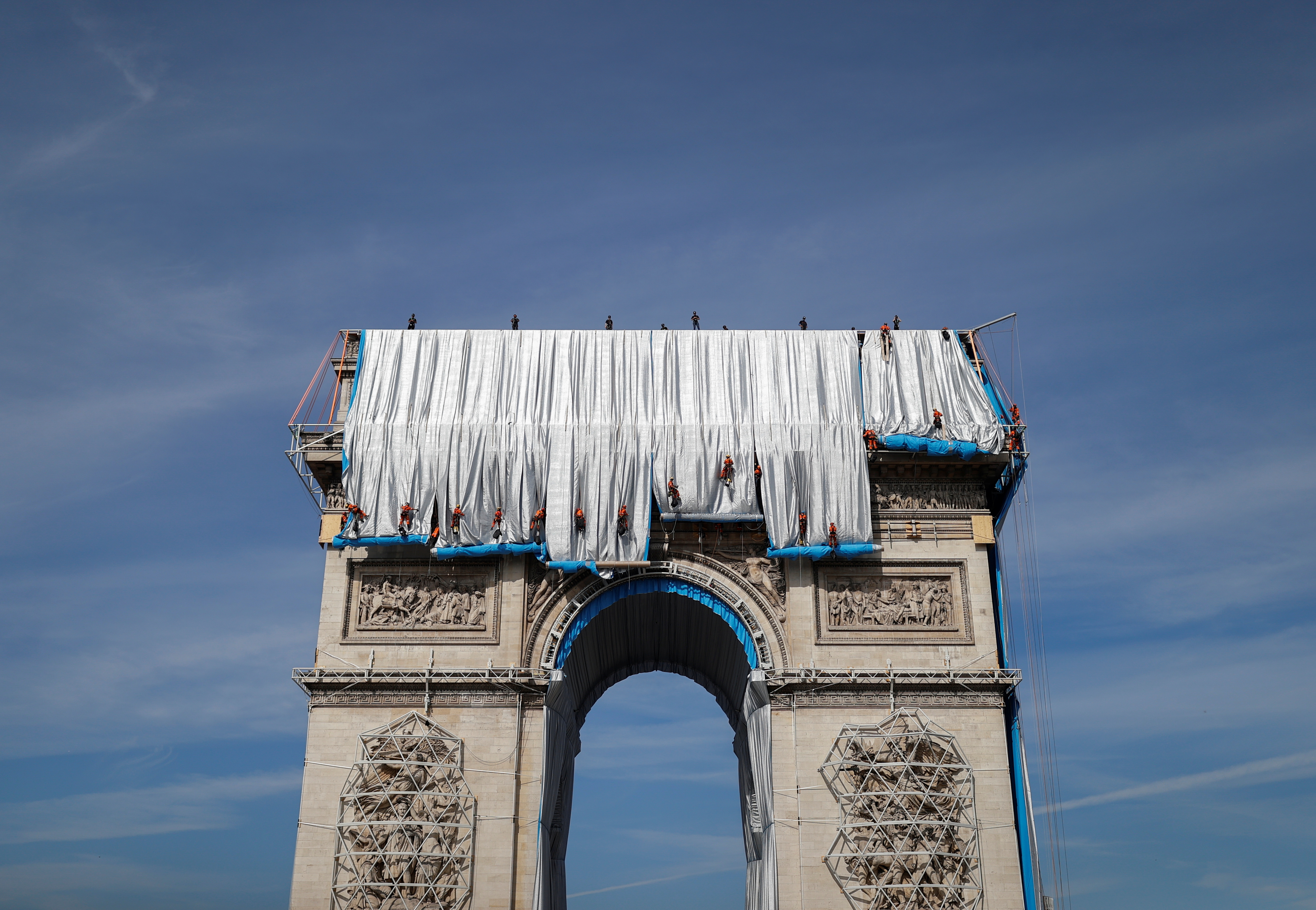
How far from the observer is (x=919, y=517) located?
2642 centimetres

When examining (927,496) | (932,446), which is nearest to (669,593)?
(927,496)

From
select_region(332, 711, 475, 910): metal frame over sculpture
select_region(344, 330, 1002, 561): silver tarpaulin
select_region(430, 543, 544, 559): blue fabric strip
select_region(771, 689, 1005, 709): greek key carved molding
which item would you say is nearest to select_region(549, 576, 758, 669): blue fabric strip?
select_region(430, 543, 544, 559): blue fabric strip

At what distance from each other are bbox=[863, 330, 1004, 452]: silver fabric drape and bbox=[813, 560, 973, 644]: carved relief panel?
3156mm

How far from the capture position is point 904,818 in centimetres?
2358

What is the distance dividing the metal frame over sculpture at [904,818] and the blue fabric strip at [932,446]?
594cm

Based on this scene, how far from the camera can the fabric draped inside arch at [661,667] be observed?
81.4 ft

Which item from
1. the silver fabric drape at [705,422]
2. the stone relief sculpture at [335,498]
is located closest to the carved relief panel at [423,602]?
the stone relief sculpture at [335,498]

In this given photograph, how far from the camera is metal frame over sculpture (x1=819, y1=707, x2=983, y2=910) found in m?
23.1

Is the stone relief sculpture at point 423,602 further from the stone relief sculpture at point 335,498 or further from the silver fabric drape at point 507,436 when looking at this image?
the stone relief sculpture at point 335,498

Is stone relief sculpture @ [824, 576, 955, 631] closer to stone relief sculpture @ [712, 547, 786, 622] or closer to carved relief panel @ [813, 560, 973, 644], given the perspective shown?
carved relief panel @ [813, 560, 973, 644]

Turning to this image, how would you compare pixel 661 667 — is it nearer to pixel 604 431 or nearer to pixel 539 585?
pixel 539 585

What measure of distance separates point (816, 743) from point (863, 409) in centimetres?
796

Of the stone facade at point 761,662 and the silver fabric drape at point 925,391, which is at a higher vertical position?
the silver fabric drape at point 925,391

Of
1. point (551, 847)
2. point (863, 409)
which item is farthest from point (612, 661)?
point (863, 409)
